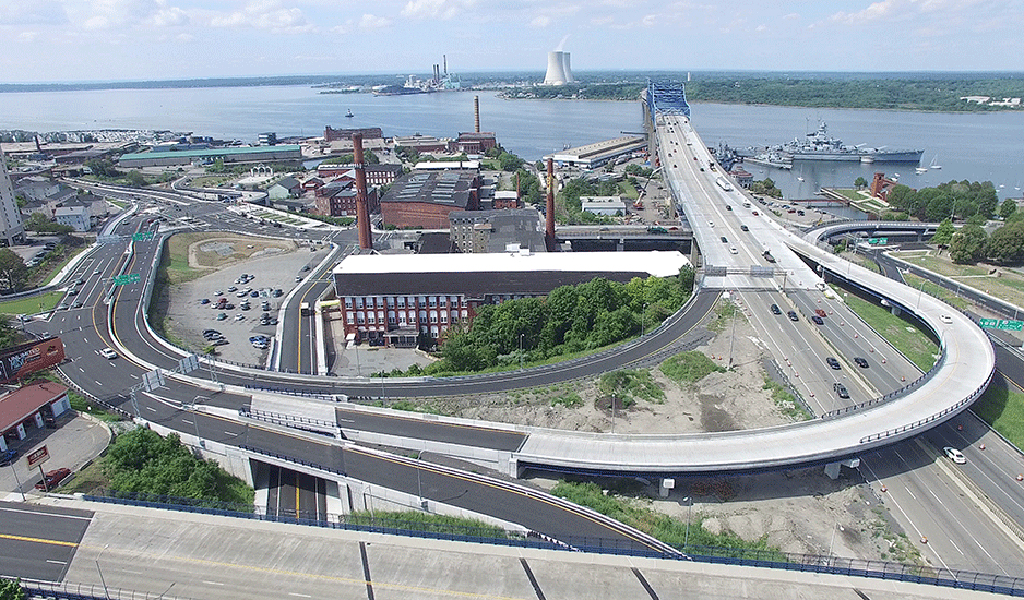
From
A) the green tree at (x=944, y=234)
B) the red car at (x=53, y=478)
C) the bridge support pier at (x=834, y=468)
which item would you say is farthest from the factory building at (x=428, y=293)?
the green tree at (x=944, y=234)

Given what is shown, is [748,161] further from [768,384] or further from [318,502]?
[318,502]

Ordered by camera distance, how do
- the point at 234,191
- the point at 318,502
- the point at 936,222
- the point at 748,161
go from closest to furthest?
the point at 318,502 → the point at 936,222 → the point at 234,191 → the point at 748,161

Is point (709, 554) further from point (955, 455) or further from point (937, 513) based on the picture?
point (955, 455)

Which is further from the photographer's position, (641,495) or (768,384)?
(768,384)

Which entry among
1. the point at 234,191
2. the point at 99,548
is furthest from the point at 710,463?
the point at 234,191

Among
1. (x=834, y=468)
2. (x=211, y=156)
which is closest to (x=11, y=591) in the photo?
(x=834, y=468)

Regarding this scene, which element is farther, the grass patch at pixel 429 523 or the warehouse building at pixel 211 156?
the warehouse building at pixel 211 156

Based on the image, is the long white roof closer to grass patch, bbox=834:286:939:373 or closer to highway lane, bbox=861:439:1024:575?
grass patch, bbox=834:286:939:373

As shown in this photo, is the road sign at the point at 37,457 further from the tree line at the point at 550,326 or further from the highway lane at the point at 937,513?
the highway lane at the point at 937,513
